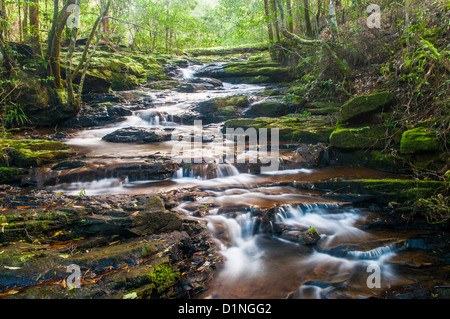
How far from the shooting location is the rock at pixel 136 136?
8908mm

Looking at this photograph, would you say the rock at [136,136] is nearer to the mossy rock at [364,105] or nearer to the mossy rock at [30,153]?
the mossy rock at [30,153]

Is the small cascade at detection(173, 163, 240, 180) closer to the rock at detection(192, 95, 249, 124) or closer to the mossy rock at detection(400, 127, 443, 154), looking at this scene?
the mossy rock at detection(400, 127, 443, 154)

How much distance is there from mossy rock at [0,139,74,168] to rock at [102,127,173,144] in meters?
2.01

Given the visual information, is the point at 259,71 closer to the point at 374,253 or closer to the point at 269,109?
the point at 269,109

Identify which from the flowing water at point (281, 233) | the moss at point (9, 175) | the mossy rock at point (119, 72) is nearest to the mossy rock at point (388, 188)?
the flowing water at point (281, 233)

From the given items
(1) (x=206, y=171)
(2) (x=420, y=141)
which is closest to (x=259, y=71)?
(1) (x=206, y=171)

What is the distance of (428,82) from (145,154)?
704 centimetres

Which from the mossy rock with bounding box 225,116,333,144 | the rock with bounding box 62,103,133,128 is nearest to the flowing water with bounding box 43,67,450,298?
the mossy rock with bounding box 225,116,333,144

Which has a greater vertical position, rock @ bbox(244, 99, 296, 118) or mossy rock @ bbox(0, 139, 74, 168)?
rock @ bbox(244, 99, 296, 118)

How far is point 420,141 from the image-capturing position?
16.1 feet

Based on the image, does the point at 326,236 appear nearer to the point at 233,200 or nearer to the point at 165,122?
the point at 233,200

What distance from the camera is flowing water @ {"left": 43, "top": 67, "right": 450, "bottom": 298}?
116 inches

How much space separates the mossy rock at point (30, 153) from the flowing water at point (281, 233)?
85 cm
